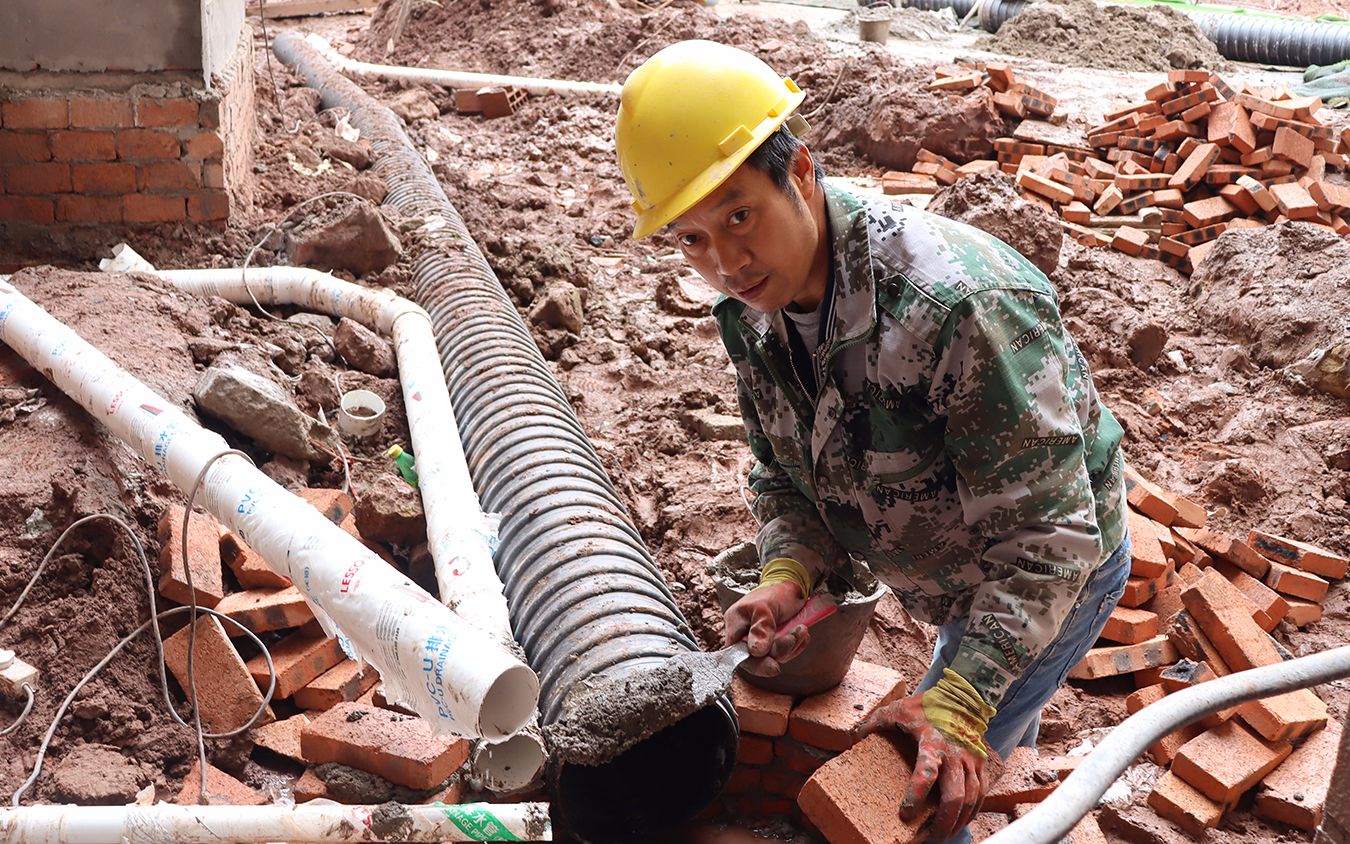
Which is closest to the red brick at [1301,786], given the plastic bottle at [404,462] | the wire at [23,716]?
the plastic bottle at [404,462]

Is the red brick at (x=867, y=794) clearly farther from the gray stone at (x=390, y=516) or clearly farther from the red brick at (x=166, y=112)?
the red brick at (x=166, y=112)

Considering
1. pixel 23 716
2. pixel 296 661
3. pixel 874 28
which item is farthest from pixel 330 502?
pixel 874 28

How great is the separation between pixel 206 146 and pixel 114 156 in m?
0.40

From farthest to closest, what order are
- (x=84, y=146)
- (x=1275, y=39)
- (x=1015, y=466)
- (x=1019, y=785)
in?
(x=1275, y=39) < (x=84, y=146) < (x=1019, y=785) < (x=1015, y=466)

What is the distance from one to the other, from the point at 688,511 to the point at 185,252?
2866mm

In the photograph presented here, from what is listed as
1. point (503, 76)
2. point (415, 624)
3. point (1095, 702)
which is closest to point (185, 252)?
point (415, 624)

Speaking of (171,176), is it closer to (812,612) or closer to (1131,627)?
(812,612)

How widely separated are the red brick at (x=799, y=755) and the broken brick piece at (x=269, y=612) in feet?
4.47

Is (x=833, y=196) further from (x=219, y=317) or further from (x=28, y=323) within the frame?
(x=219, y=317)

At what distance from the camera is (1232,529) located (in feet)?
14.0

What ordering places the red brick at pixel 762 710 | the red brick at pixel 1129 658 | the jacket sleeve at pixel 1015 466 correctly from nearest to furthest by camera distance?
the jacket sleeve at pixel 1015 466 → the red brick at pixel 762 710 → the red brick at pixel 1129 658

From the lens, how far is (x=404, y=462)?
406 centimetres

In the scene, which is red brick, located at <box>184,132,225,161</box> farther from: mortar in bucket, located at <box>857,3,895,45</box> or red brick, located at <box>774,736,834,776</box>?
mortar in bucket, located at <box>857,3,895,45</box>

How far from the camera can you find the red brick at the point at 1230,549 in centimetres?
389
